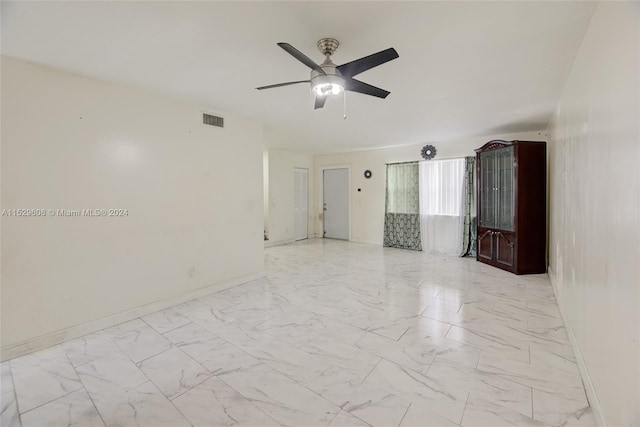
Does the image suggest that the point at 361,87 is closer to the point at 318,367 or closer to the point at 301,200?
the point at 318,367

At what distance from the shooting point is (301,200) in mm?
7535

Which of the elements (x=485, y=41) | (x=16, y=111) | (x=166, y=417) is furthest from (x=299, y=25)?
(x=166, y=417)

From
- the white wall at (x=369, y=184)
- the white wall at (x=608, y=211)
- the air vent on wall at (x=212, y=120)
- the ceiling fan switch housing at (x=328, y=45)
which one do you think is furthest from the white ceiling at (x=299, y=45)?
the white wall at (x=369, y=184)

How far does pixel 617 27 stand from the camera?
1.32 m

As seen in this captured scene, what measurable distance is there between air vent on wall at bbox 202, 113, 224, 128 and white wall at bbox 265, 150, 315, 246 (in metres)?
2.87

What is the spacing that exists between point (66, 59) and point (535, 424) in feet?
13.3

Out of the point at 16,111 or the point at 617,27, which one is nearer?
the point at 617,27

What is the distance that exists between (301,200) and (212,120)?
13.6 feet

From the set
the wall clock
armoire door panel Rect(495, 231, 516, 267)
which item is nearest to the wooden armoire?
armoire door panel Rect(495, 231, 516, 267)

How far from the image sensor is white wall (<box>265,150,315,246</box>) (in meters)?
6.64

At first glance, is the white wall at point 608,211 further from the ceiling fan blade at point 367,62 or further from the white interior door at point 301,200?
the white interior door at point 301,200

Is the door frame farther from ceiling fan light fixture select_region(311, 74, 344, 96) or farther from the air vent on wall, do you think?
ceiling fan light fixture select_region(311, 74, 344, 96)

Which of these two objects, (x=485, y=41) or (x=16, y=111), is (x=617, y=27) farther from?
(x=16, y=111)

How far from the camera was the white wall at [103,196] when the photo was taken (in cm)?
223
